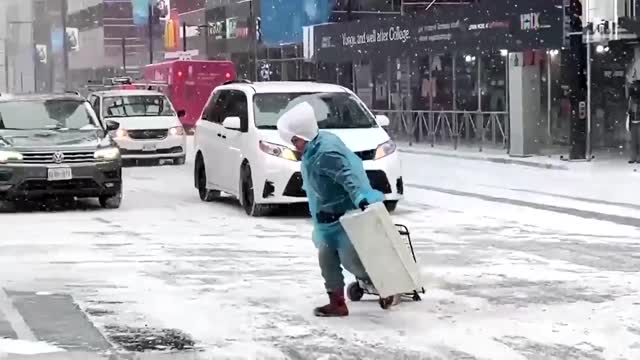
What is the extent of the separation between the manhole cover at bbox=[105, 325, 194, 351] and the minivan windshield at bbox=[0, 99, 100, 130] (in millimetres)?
8296

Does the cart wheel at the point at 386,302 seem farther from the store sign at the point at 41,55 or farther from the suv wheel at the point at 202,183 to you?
the store sign at the point at 41,55

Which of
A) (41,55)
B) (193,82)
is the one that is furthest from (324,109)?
(41,55)

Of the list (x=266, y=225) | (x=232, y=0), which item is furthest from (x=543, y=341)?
(x=232, y=0)

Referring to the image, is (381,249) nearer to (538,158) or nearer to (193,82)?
(538,158)

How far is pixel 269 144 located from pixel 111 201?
2.79 meters

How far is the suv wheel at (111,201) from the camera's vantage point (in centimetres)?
1447

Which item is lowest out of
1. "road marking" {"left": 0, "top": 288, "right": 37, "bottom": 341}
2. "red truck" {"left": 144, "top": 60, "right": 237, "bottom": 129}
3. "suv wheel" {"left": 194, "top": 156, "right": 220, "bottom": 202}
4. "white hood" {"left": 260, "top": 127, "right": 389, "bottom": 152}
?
"road marking" {"left": 0, "top": 288, "right": 37, "bottom": 341}

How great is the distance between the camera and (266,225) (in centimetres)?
1266

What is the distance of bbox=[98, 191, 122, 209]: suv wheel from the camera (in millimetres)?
14469

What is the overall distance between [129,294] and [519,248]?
14.0ft

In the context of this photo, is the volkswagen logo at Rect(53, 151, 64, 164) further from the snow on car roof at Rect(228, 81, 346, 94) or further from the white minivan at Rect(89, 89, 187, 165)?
the white minivan at Rect(89, 89, 187, 165)

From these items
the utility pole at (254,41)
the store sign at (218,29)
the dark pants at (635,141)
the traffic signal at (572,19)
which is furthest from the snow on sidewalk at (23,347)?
the store sign at (218,29)

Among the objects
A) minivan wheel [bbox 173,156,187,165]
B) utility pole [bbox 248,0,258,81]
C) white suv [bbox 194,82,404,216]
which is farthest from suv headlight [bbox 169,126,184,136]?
utility pole [bbox 248,0,258,81]

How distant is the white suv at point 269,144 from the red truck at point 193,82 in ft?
71.3
